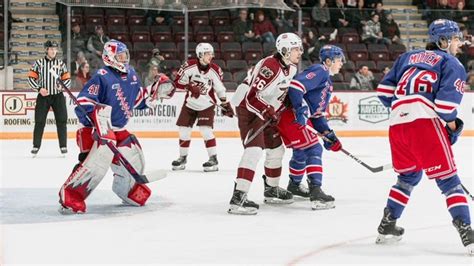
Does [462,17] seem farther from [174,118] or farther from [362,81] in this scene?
[174,118]

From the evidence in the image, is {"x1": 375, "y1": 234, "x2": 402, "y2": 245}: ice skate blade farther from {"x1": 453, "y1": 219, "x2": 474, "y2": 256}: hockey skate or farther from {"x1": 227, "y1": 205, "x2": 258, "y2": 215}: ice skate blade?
{"x1": 227, "y1": 205, "x2": 258, "y2": 215}: ice skate blade

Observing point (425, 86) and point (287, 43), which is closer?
point (425, 86)

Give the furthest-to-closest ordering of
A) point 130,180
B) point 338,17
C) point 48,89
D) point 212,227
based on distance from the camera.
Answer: point 338,17
point 48,89
point 130,180
point 212,227

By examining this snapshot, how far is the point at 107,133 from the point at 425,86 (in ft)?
6.70

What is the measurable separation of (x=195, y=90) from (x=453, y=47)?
3859 millimetres

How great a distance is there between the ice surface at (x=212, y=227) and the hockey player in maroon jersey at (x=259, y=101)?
181mm

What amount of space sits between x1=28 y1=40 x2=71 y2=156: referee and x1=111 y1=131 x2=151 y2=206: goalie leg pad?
3.29m

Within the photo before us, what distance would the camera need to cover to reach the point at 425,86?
421 centimetres

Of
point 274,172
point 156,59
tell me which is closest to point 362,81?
point 156,59

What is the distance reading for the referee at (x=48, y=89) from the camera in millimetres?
8883

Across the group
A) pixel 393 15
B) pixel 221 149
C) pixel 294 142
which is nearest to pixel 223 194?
pixel 294 142

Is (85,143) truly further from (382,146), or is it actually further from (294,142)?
(382,146)

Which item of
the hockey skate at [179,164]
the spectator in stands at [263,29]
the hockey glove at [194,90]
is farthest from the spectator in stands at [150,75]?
the hockey glove at [194,90]

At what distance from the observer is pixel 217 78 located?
8.13m
